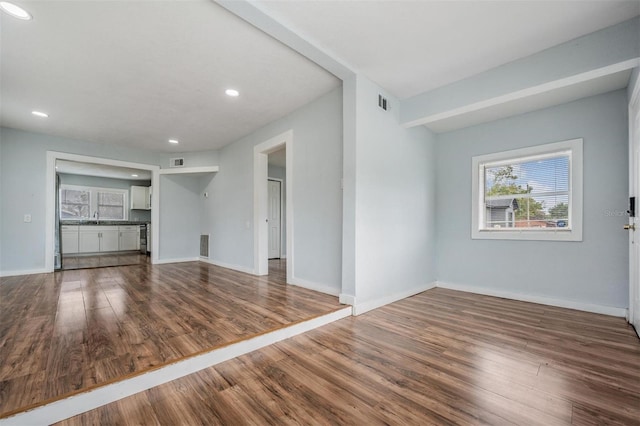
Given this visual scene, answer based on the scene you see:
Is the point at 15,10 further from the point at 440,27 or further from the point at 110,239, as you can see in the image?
the point at 110,239

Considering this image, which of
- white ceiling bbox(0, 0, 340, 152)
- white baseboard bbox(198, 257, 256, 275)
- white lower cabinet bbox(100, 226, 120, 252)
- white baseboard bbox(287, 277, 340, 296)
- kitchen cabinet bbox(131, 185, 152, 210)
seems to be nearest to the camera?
white ceiling bbox(0, 0, 340, 152)

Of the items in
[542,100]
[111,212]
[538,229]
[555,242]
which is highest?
[542,100]

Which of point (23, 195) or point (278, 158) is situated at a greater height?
point (278, 158)

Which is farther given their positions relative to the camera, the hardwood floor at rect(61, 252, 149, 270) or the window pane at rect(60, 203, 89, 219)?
the window pane at rect(60, 203, 89, 219)

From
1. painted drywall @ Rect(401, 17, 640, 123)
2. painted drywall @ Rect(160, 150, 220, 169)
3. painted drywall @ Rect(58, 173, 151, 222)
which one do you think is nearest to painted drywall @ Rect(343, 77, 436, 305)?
painted drywall @ Rect(401, 17, 640, 123)

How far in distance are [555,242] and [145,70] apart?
16.9ft

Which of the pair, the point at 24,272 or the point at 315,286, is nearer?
the point at 315,286

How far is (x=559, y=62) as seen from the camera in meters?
2.55

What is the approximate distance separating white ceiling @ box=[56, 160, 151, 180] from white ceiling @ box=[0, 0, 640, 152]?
3.33 metres

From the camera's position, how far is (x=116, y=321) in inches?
102

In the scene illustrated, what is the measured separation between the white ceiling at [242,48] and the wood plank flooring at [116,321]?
2.53m

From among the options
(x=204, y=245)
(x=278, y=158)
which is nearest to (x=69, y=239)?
(x=204, y=245)

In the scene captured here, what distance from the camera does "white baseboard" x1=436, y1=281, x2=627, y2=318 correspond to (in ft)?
9.88

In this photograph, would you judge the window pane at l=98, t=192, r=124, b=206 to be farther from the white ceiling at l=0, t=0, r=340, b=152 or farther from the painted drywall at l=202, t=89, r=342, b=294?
the painted drywall at l=202, t=89, r=342, b=294
